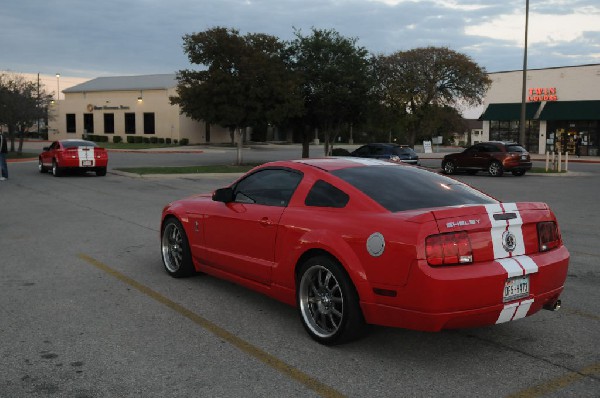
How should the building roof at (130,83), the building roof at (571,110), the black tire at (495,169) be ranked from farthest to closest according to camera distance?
the building roof at (130,83) < the building roof at (571,110) < the black tire at (495,169)

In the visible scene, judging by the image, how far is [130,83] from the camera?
65.8 m

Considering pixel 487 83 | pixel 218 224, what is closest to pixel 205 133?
pixel 487 83

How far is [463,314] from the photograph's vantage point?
13.5 ft

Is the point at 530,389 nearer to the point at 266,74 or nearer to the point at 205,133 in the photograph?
the point at 266,74

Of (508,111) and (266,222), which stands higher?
(508,111)

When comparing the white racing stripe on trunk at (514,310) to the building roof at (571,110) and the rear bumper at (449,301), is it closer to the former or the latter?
the rear bumper at (449,301)

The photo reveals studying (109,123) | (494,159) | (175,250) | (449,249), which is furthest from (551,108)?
(449,249)

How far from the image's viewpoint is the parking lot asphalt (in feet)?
13.0

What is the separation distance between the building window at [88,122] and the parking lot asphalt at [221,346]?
61.9m

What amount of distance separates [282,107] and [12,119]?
18.2 meters

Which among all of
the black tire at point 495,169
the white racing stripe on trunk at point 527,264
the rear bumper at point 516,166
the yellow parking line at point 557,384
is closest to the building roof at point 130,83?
the black tire at point 495,169

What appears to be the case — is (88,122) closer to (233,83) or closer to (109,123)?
(109,123)

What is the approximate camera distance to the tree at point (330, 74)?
31484mm

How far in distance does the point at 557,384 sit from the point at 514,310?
0.58 m
